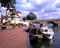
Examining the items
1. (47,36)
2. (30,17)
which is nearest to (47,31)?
(47,36)

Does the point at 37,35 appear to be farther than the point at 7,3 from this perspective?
Yes

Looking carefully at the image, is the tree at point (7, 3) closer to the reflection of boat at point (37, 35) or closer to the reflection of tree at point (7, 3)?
the reflection of tree at point (7, 3)

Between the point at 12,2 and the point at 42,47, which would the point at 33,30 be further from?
the point at 12,2

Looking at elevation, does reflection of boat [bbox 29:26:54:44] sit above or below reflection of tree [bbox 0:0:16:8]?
below

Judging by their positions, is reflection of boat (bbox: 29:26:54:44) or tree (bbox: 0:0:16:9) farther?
reflection of boat (bbox: 29:26:54:44)

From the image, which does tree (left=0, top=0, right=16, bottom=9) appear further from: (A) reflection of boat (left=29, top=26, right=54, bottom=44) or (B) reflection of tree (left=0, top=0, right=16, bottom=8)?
(A) reflection of boat (left=29, top=26, right=54, bottom=44)

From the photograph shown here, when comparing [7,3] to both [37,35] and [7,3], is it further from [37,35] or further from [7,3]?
[37,35]

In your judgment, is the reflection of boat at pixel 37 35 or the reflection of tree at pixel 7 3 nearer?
the reflection of tree at pixel 7 3

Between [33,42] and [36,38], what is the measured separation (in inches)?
27.8

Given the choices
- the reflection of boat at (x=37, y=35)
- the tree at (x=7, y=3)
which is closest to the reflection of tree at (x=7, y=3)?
the tree at (x=7, y=3)

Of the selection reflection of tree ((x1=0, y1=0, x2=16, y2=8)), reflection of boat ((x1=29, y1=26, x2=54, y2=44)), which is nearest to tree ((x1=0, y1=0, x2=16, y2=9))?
reflection of tree ((x1=0, y1=0, x2=16, y2=8))

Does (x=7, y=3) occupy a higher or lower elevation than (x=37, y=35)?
higher

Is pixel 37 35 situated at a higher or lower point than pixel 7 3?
lower

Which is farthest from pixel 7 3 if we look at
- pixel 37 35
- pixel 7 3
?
pixel 37 35
